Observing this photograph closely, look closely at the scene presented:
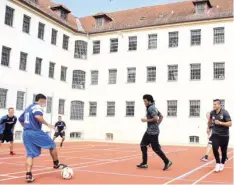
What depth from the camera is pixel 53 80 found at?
113 feet

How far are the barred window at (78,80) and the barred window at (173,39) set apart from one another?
9822 millimetres

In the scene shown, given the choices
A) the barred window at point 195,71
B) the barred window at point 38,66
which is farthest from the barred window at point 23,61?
the barred window at point 195,71

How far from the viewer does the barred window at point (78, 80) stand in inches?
1467

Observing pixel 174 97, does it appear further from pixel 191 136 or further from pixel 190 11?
pixel 190 11

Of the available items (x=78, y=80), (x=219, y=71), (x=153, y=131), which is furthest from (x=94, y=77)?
(x=153, y=131)

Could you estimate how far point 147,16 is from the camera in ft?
127

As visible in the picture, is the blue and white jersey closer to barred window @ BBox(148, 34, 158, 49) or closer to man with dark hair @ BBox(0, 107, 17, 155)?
man with dark hair @ BBox(0, 107, 17, 155)

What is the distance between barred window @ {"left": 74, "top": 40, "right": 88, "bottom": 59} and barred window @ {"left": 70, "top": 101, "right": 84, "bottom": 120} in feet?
16.4

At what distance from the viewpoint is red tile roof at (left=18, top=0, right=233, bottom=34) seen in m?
33.9

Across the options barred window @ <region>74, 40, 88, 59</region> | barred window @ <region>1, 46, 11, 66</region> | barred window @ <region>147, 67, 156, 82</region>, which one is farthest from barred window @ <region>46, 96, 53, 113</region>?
barred window @ <region>147, 67, 156, 82</region>

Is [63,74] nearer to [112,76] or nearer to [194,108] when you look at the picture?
[112,76]

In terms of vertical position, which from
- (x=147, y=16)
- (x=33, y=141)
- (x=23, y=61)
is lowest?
(x=33, y=141)

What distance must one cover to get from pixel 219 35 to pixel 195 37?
222 cm

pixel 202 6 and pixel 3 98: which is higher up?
pixel 202 6
